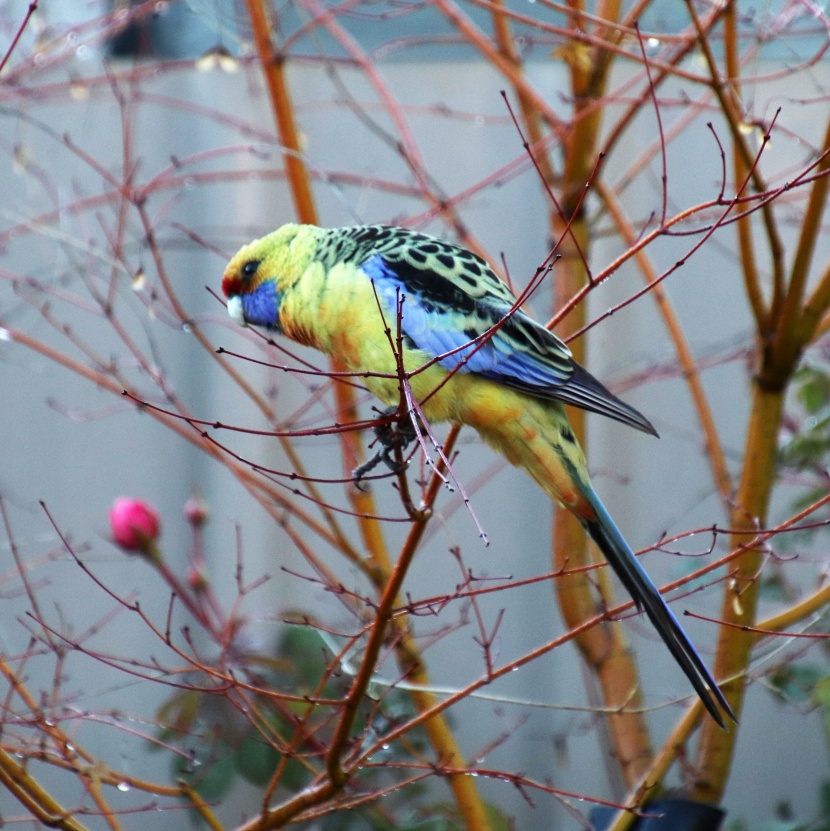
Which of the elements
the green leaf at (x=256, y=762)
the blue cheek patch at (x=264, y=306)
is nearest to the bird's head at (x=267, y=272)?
the blue cheek patch at (x=264, y=306)

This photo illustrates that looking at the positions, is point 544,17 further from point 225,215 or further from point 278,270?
point 278,270

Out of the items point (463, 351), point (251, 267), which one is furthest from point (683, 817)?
point (251, 267)

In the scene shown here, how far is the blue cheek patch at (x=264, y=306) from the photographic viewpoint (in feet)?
4.06

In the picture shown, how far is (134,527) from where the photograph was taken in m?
1.20

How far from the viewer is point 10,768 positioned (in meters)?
0.83

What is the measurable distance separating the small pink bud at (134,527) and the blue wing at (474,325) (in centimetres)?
43

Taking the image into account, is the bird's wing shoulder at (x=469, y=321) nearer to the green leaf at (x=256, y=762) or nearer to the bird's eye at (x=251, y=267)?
the bird's eye at (x=251, y=267)

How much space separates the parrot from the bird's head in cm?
4

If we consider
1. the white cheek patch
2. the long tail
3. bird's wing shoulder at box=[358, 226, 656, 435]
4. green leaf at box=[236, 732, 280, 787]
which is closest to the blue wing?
bird's wing shoulder at box=[358, 226, 656, 435]

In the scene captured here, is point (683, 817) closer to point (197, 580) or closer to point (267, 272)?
point (197, 580)

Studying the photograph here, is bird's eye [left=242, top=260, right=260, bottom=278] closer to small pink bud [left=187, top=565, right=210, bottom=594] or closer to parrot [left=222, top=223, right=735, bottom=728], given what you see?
parrot [left=222, top=223, right=735, bottom=728]

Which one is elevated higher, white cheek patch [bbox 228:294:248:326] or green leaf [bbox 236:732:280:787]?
white cheek patch [bbox 228:294:248:326]

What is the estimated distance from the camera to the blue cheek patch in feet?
4.06

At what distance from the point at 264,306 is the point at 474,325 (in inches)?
12.4
